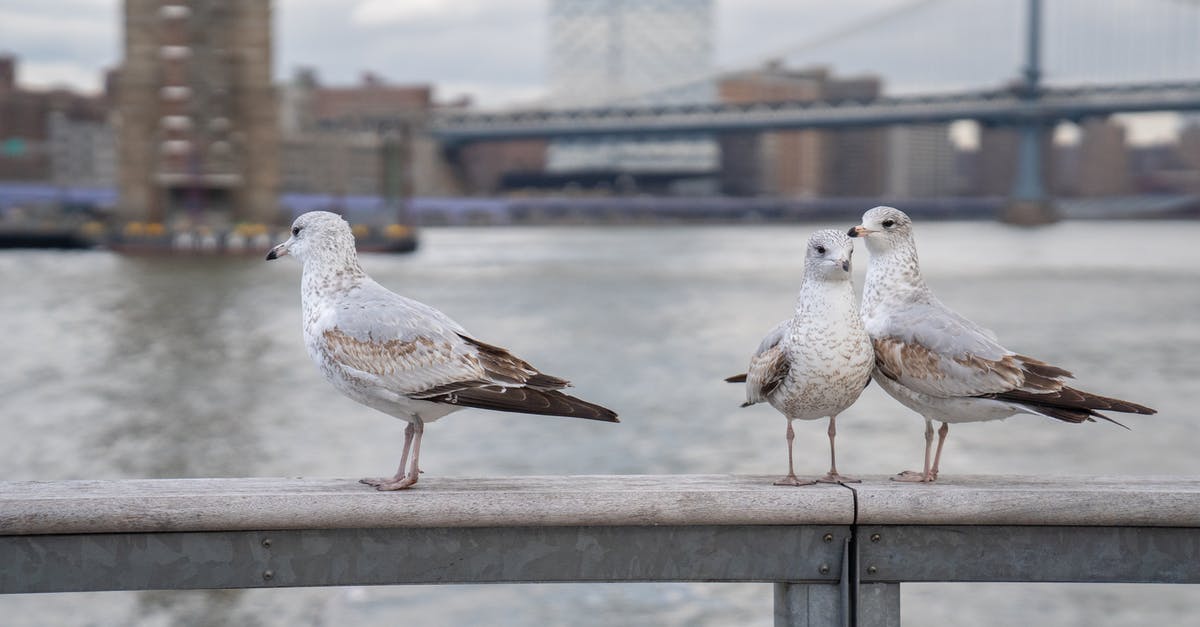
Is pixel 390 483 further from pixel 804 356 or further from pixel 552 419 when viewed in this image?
pixel 552 419

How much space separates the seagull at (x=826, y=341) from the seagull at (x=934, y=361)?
0.37ft

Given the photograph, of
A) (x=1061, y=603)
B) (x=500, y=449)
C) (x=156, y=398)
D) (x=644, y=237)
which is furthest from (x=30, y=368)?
(x=644, y=237)

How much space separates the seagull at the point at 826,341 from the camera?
3.12 m

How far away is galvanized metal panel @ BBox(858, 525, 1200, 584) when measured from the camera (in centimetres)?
283

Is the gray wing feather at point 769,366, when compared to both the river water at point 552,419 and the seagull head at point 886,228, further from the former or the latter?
the river water at point 552,419

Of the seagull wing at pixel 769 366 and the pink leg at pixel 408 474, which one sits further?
the seagull wing at pixel 769 366

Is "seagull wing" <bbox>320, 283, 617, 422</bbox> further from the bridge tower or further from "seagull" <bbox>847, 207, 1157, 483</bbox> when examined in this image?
the bridge tower

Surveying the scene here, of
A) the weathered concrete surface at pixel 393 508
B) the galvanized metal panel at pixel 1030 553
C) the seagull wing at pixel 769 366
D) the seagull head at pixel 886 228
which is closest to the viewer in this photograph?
the weathered concrete surface at pixel 393 508

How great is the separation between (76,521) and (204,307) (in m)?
38.2

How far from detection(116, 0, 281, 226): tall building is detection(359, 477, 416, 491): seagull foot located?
81692 mm

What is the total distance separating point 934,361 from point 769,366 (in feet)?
1.21

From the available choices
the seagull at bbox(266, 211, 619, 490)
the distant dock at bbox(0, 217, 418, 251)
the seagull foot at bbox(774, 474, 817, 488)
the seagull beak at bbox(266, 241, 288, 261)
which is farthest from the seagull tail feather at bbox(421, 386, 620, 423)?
the distant dock at bbox(0, 217, 418, 251)

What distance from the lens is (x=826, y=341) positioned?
3145mm

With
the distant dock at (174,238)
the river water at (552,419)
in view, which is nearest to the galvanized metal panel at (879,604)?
the river water at (552,419)
